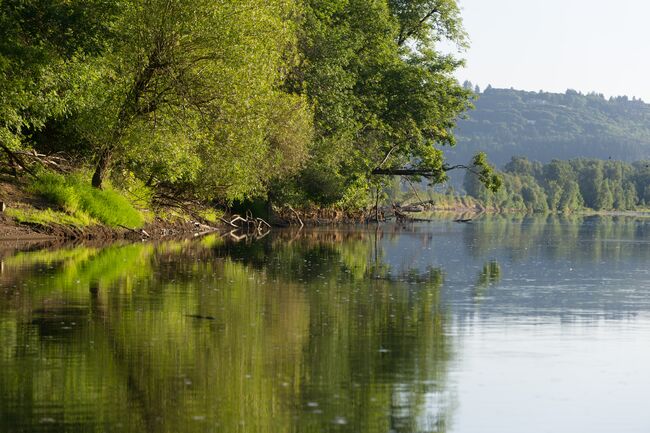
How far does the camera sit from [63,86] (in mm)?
35562

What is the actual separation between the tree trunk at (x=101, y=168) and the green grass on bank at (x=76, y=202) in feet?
1.46

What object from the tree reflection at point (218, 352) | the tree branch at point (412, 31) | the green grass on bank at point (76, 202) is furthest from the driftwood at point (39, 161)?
the tree branch at point (412, 31)

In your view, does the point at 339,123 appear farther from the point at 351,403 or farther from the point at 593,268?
the point at 351,403

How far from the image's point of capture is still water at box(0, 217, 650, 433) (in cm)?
1084

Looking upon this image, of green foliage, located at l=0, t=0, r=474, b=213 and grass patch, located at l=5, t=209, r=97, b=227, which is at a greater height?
green foliage, located at l=0, t=0, r=474, b=213

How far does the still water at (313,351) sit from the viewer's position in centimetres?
1084

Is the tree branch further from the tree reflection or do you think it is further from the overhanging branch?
the tree reflection

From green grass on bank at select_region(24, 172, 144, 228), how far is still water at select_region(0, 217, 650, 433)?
1152cm

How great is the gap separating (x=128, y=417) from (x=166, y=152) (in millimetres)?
33031

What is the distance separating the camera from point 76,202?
42188mm

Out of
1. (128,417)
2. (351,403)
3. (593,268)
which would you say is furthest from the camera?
(593,268)

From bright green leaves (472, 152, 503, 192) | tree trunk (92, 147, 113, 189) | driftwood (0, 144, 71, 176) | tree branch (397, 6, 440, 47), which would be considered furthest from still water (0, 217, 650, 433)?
tree branch (397, 6, 440, 47)

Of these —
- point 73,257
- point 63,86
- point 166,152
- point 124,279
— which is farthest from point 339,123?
point 124,279

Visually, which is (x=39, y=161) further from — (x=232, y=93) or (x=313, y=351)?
(x=313, y=351)
